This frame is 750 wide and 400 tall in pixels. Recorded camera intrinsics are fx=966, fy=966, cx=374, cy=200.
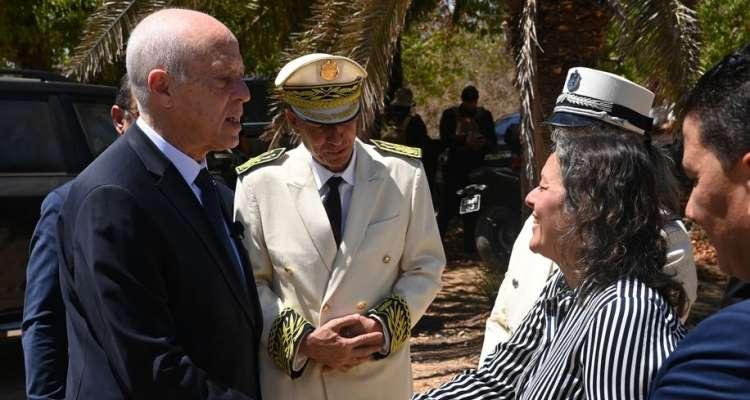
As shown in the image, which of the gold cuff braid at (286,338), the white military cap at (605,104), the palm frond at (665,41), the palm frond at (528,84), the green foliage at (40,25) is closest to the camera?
the white military cap at (605,104)

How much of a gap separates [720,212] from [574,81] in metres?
1.35

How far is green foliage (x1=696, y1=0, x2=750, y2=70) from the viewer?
12.8 metres

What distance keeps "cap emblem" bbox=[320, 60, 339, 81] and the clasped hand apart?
86 centimetres

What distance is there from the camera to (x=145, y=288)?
2.25 meters

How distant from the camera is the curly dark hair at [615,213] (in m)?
2.20

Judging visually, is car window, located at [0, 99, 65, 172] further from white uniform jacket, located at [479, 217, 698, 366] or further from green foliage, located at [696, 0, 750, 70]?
green foliage, located at [696, 0, 750, 70]

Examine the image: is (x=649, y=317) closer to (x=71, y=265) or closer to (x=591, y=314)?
(x=591, y=314)

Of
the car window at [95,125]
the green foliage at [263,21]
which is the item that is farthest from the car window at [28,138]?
the green foliage at [263,21]

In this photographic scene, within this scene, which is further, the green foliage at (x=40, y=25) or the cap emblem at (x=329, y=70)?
the green foliage at (x=40, y=25)

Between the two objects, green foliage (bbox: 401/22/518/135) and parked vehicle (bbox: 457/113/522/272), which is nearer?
parked vehicle (bbox: 457/113/522/272)

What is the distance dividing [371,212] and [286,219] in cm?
30

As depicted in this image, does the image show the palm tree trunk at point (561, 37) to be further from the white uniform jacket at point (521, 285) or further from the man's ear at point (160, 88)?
the man's ear at point (160, 88)

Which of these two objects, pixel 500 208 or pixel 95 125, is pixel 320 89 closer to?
pixel 95 125

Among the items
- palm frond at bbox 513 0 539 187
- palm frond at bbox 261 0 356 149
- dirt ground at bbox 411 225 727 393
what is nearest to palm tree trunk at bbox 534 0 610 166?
palm frond at bbox 513 0 539 187
